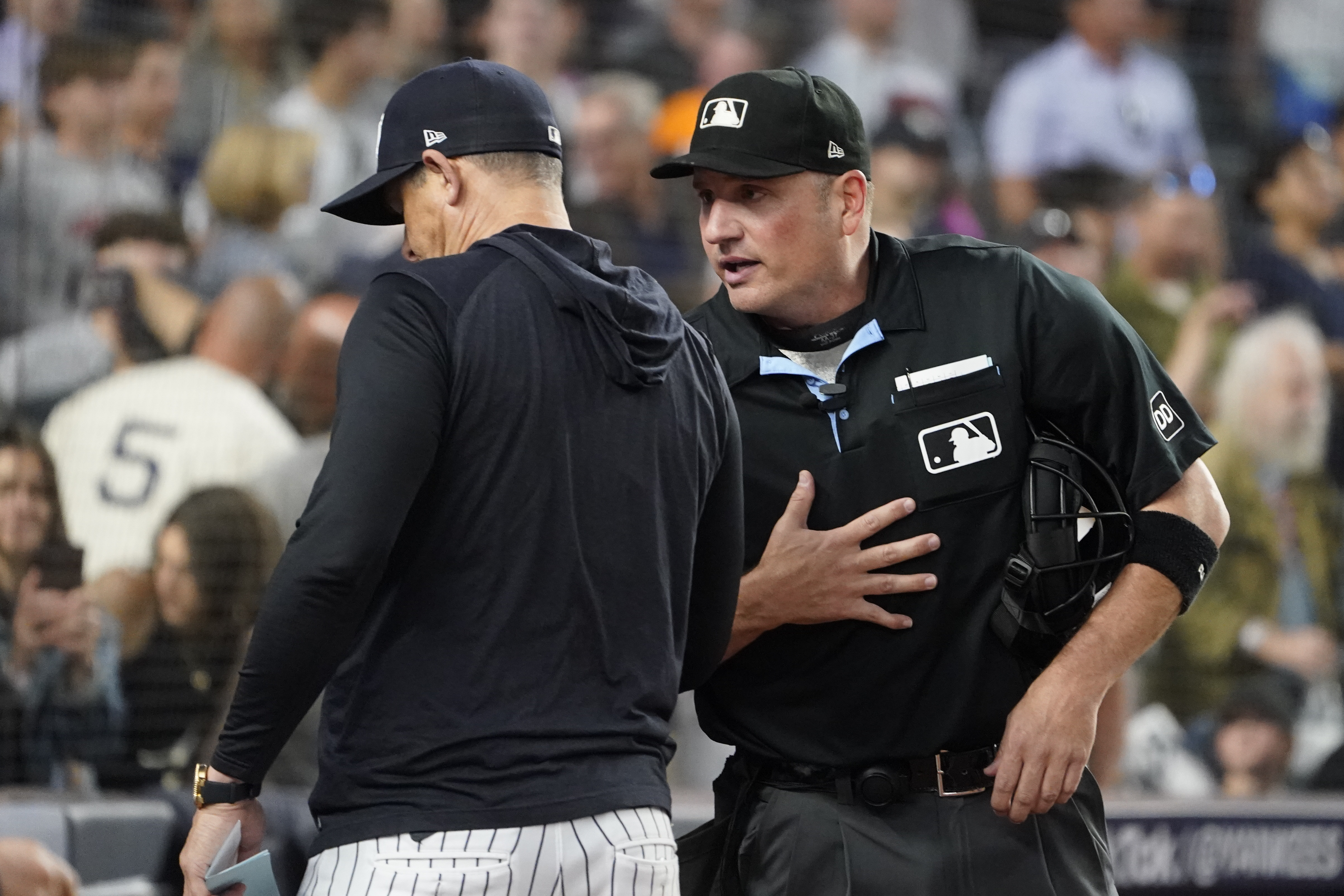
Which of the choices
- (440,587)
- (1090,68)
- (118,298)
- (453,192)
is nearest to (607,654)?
(440,587)

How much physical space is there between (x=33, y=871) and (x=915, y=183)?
13.7ft

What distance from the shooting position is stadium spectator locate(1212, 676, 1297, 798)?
548 cm

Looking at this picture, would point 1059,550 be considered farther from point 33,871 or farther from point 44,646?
point 44,646

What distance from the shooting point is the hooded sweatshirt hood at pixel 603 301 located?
5.94 ft

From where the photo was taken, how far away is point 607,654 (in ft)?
5.86

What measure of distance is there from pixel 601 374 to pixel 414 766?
494 mm

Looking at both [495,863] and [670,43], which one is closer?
[495,863]

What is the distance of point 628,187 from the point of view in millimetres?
6105

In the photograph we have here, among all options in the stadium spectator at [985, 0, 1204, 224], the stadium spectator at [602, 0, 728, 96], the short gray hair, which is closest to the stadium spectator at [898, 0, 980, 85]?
the stadium spectator at [985, 0, 1204, 224]

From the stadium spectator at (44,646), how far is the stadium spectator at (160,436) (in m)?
0.09

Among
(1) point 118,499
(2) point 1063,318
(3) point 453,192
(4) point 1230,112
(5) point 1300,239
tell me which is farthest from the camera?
(4) point 1230,112

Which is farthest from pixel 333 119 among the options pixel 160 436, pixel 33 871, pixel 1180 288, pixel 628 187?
pixel 1180 288

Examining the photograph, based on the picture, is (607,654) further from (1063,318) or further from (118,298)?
(118,298)

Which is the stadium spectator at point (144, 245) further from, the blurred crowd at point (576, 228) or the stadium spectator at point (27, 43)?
the stadium spectator at point (27, 43)
